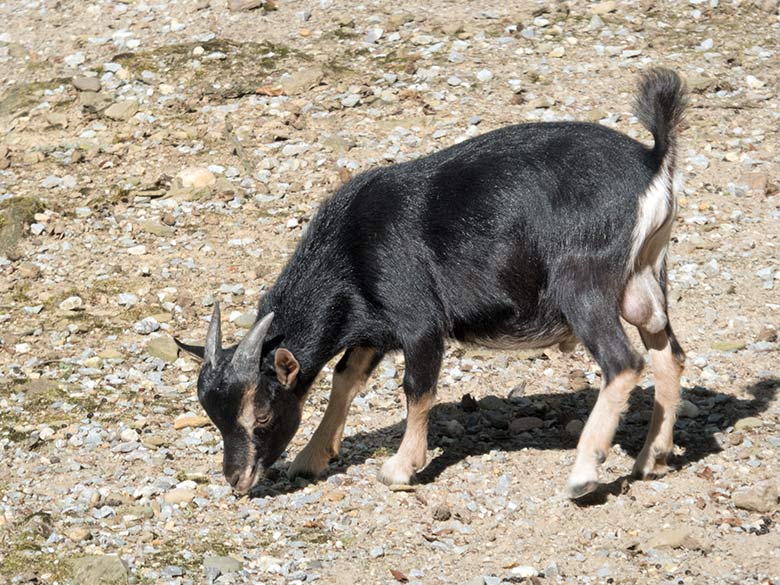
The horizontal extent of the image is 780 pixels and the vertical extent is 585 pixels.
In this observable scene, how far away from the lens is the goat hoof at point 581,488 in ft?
25.6

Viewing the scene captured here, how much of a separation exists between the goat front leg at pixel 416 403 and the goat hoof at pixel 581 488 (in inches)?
40.5

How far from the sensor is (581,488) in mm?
7809

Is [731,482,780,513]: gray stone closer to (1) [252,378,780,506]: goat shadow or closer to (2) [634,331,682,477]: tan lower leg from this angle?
(2) [634,331,682,477]: tan lower leg

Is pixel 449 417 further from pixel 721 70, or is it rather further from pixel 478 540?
pixel 721 70

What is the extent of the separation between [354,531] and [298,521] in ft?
1.28

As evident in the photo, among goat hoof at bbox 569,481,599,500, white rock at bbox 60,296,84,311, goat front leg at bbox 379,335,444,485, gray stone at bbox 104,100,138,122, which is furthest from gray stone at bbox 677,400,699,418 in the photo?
gray stone at bbox 104,100,138,122

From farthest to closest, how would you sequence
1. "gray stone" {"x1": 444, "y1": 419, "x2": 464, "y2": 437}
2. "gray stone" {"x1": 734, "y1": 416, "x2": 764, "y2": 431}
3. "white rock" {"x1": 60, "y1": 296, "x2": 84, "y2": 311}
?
"white rock" {"x1": 60, "y1": 296, "x2": 84, "y2": 311} → "gray stone" {"x1": 444, "y1": 419, "x2": 464, "y2": 437} → "gray stone" {"x1": 734, "y1": 416, "x2": 764, "y2": 431}

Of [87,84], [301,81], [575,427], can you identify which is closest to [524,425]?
[575,427]

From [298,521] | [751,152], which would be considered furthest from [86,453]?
[751,152]

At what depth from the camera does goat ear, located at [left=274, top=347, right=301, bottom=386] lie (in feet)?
25.8

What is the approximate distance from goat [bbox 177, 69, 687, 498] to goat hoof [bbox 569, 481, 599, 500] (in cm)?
1

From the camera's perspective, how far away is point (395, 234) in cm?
822

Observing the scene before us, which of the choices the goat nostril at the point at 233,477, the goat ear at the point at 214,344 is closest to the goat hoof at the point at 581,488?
the goat nostril at the point at 233,477

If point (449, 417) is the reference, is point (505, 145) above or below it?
above
